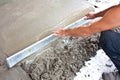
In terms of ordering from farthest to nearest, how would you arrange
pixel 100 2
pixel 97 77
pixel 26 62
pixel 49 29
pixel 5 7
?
1. pixel 100 2
2. pixel 5 7
3. pixel 49 29
4. pixel 26 62
5. pixel 97 77

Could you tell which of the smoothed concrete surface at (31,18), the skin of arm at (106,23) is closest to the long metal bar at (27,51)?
the smoothed concrete surface at (31,18)

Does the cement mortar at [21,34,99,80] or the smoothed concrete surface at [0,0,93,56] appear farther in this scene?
the smoothed concrete surface at [0,0,93,56]

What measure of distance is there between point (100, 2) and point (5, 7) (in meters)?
1.26

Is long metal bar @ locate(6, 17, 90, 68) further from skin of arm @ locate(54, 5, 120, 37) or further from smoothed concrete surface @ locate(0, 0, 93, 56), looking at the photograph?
skin of arm @ locate(54, 5, 120, 37)

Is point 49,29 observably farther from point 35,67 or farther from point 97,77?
point 97,77

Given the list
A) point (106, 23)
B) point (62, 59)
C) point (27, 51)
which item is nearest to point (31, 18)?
point (27, 51)

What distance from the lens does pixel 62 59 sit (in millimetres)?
2082

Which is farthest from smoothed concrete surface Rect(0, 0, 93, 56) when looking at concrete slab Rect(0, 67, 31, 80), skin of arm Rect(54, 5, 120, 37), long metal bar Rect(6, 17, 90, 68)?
skin of arm Rect(54, 5, 120, 37)

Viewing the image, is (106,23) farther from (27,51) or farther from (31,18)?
(31,18)

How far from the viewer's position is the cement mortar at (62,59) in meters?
1.96

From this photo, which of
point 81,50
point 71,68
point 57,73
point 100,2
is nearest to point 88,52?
point 81,50

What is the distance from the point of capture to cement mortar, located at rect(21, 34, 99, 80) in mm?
1958

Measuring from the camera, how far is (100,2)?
9.36 ft

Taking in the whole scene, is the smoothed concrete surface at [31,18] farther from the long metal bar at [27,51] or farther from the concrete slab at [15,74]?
the concrete slab at [15,74]
